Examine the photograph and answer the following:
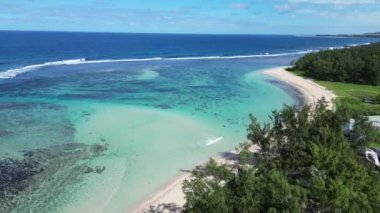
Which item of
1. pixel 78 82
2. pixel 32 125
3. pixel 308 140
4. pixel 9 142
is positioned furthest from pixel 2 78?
pixel 308 140

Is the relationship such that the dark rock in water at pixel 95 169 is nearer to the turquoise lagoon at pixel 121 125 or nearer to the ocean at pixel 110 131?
the ocean at pixel 110 131

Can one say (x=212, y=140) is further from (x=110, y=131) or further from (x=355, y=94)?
(x=355, y=94)

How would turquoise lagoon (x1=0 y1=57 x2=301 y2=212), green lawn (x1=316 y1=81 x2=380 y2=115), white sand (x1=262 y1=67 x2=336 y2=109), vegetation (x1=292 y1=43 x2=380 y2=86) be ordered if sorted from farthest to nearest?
vegetation (x1=292 y1=43 x2=380 y2=86), white sand (x1=262 y1=67 x2=336 y2=109), green lawn (x1=316 y1=81 x2=380 y2=115), turquoise lagoon (x1=0 y1=57 x2=301 y2=212)

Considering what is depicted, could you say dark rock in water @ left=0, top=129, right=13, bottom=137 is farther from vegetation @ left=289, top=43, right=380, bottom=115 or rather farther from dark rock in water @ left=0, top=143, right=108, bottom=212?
vegetation @ left=289, top=43, right=380, bottom=115

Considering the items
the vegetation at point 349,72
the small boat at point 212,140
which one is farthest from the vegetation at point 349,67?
the small boat at point 212,140

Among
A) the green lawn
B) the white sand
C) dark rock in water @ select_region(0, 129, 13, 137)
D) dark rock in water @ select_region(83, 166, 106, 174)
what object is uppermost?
the green lawn

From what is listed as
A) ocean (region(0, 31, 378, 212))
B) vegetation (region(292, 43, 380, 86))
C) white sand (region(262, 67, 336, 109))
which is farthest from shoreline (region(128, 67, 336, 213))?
vegetation (region(292, 43, 380, 86))
